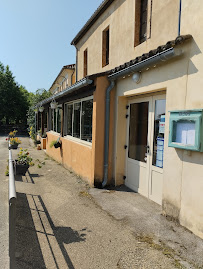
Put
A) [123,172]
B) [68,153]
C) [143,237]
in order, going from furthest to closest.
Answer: [68,153] → [123,172] → [143,237]

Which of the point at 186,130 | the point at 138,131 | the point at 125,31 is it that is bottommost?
the point at 138,131

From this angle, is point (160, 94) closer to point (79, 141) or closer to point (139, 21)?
point (139, 21)

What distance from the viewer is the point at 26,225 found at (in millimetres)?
3746

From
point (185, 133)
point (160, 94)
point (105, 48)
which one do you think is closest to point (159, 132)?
point (160, 94)

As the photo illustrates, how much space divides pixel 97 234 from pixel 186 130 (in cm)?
232

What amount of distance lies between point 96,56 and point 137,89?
5061 millimetres

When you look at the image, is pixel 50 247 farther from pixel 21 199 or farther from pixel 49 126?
pixel 49 126

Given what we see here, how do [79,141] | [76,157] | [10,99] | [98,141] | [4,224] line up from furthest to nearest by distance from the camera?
[10,99] < [79,141] < [76,157] < [98,141] < [4,224]

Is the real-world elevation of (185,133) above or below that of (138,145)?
above

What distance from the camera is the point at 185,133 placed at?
11.8 ft

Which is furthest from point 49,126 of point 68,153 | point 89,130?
point 89,130

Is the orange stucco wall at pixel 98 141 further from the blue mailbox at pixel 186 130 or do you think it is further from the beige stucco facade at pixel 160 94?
the blue mailbox at pixel 186 130

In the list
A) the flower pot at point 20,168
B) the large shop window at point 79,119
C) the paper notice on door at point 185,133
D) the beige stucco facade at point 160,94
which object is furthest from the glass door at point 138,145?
the flower pot at point 20,168

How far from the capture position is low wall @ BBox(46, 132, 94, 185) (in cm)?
624
